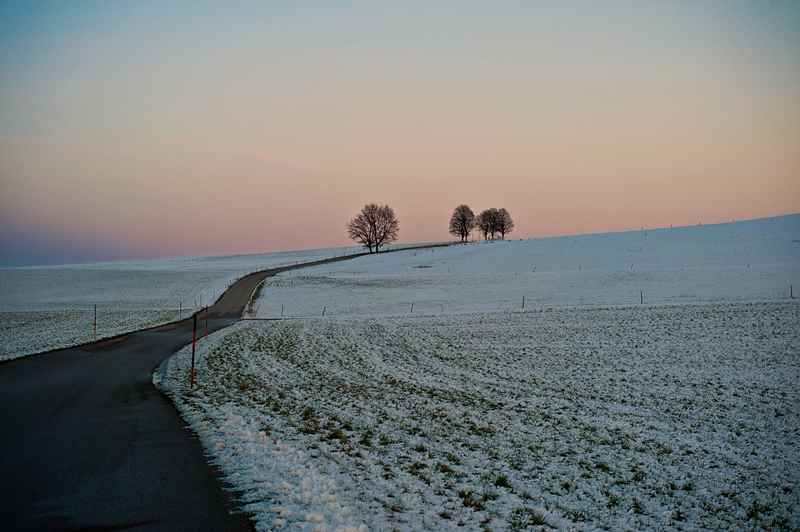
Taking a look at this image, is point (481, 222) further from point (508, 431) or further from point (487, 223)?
point (508, 431)

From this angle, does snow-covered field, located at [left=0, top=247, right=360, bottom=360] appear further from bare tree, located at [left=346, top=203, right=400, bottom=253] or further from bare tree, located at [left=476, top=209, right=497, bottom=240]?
bare tree, located at [left=476, top=209, right=497, bottom=240]

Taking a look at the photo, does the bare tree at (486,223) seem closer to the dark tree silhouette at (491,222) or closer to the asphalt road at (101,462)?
the dark tree silhouette at (491,222)

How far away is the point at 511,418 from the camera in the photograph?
10000mm

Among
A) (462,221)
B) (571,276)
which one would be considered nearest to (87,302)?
(571,276)

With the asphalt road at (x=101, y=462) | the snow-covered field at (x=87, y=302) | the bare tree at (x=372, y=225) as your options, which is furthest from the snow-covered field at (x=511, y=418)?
the bare tree at (x=372, y=225)

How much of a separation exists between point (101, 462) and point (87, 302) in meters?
48.1

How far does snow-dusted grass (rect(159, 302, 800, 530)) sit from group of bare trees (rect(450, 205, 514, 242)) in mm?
108286

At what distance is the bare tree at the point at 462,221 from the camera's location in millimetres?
126812

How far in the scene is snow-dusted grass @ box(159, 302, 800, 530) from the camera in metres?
A: 5.95

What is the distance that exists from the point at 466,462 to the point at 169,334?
2287 centimetres

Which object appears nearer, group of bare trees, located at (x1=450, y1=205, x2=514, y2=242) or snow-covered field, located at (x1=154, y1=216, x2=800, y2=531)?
snow-covered field, located at (x1=154, y1=216, x2=800, y2=531)

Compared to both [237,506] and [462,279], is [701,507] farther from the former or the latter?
[462,279]

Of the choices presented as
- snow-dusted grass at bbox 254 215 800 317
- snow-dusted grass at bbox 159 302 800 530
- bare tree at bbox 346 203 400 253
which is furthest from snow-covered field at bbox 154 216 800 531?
bare tree at bbox 346 203 400 253

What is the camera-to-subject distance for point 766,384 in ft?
41.9
